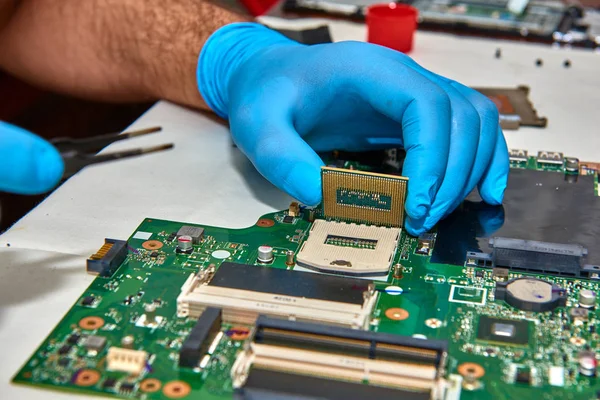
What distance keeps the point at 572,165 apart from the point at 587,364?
3.56 ft

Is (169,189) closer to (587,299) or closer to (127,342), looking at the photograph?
(127,342)

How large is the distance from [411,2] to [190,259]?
2.66m

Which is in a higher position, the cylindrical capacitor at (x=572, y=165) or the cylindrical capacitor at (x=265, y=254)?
the cylindrical capacitor at (x=265, y=254)

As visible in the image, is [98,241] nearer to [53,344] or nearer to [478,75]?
[53,344]

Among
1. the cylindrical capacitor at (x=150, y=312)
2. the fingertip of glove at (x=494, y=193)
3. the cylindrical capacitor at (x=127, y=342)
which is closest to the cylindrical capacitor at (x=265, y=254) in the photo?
the cylindrical capacitor at (x=150, y=312)

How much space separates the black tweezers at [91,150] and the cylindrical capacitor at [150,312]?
2.82 feet

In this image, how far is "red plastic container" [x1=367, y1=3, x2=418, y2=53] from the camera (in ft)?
11.7

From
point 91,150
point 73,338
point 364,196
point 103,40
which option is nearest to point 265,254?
point 364,196

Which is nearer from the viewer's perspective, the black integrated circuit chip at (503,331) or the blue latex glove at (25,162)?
the blue latex glove at (25,162)

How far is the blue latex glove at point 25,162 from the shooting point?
5.23 feet

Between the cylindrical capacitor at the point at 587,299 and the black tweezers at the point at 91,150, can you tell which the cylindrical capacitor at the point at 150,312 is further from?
the cylindrical capacitor at the point at 587,299

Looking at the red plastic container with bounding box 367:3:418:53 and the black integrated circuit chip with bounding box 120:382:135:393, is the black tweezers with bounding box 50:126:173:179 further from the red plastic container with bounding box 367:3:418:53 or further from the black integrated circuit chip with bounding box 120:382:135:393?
the red plastic container with bounding box 367:3:418:53

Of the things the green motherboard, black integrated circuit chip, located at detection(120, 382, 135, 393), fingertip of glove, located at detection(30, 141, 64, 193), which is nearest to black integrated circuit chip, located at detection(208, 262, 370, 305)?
the green motherboard

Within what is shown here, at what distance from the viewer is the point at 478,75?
345 cm
